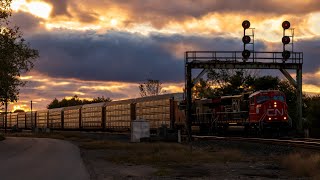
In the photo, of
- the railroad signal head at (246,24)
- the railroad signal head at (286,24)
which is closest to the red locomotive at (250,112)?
the railroad signal head at (246,24)

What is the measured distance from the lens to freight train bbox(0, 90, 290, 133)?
36812mm

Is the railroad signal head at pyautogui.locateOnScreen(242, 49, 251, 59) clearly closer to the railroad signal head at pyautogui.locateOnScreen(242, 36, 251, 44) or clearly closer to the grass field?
the railroad signal head at pyautogui.locateOnScreen(242, 36, 251, 44)

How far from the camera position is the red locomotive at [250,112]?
36.5m

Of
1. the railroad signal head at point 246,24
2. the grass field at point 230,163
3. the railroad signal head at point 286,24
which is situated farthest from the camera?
the railroad signal head at point 286,24

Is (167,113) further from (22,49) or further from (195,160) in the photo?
(195,160)

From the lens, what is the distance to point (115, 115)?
58250 mm

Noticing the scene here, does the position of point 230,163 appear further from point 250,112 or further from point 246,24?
point 246,24

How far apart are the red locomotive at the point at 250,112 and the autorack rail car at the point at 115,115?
3930mm

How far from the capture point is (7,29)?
123 ft

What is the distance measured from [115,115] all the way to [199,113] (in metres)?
15.2

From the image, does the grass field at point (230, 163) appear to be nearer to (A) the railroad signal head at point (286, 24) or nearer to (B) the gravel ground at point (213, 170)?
(B) the gravel ground at point (213, 170)

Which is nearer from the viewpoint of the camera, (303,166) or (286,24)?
(303,166)

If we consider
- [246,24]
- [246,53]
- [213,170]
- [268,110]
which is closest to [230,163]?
[213,170]

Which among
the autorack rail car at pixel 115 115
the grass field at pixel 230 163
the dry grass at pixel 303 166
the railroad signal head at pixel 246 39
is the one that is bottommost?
the grass field at pixel 230 163
